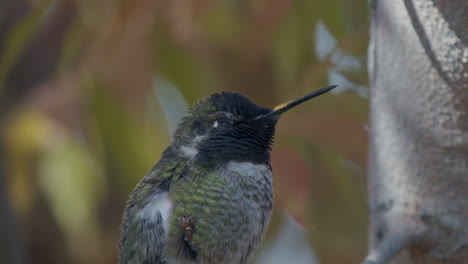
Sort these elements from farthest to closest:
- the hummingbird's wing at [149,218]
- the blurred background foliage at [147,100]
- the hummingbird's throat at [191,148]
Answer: the blurred background foliage at [147,100]
the hummingbird's throat at [191,148]
the hummingbird's wing at [149,218]

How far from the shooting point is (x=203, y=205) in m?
2.05

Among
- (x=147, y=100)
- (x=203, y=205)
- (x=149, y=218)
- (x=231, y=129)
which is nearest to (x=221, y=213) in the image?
(x=203, y=205)

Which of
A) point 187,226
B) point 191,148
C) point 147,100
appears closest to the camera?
point 187,226

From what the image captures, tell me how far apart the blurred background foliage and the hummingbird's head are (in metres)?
0.44

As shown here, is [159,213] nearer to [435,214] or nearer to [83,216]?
[435,214]

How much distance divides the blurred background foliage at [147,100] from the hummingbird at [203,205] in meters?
0.58

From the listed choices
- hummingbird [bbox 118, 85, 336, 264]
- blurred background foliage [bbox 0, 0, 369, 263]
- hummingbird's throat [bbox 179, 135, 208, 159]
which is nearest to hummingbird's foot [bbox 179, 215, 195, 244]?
hummingbird [bbox 118, 85, 336, 264]

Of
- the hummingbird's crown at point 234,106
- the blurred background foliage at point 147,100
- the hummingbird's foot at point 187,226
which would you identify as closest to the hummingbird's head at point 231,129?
the hummingbird's crown at point 234,106

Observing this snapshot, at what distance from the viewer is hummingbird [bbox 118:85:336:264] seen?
2012mm

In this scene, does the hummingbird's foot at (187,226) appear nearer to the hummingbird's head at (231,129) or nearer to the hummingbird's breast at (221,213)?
the hummingbird's breast at (221,213)

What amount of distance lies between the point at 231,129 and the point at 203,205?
34 centimetres

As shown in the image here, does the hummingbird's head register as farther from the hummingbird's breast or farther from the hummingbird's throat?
the hummingbird's breast

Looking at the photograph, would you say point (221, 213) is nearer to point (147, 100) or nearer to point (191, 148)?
point (191, 148)

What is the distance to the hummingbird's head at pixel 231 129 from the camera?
2250 mm
